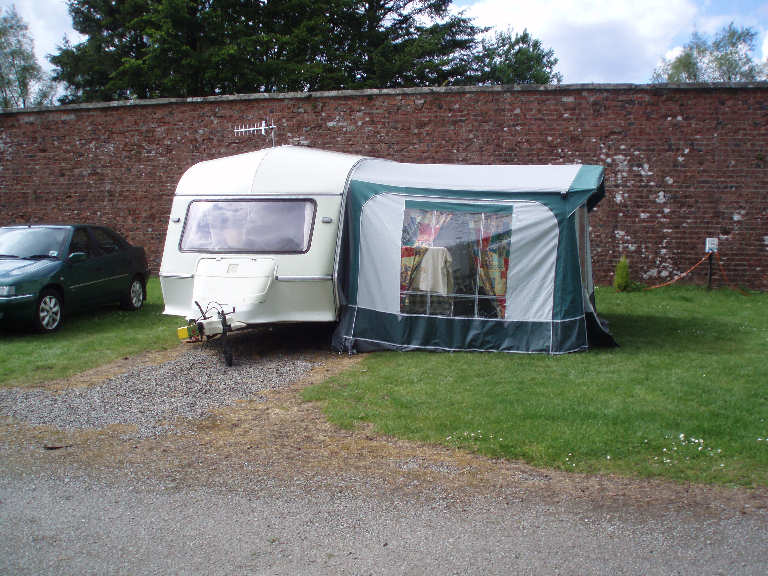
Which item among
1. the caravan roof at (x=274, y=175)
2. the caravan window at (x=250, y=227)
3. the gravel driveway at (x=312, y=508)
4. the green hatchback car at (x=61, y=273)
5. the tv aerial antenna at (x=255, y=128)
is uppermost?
the tv aerial antenna at (x=255, y=128)

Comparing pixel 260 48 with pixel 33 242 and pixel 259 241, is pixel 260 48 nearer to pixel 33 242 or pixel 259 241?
pixel 33 242

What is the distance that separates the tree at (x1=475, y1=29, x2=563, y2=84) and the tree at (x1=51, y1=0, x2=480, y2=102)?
116 centimetres

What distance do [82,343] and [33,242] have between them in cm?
255

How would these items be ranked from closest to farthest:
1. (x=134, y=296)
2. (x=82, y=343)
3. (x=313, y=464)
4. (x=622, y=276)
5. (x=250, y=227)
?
(x=313, y=464)
(x=250, y=227)
(x=82, y=343)
(x=134, y=296)
(x=622, y=276)

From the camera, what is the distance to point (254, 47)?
28.9m

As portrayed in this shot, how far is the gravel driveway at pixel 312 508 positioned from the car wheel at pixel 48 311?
14.0 ft

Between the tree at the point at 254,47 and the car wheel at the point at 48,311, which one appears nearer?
the car wheel at the point at 48,311

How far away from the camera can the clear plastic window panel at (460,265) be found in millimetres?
8578

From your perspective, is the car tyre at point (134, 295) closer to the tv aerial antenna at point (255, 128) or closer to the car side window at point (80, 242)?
the car side window at point (80, 242)

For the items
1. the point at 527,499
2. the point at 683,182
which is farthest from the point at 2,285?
the point at 683,182

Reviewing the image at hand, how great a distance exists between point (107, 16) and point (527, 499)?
34.3 meters

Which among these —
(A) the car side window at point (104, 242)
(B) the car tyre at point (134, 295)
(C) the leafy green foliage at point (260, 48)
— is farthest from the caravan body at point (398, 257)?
(C) the leafy green foliage at point (260, 48)

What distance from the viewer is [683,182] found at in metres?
14.0

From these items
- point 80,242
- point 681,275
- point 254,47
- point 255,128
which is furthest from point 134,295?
point 254,47
